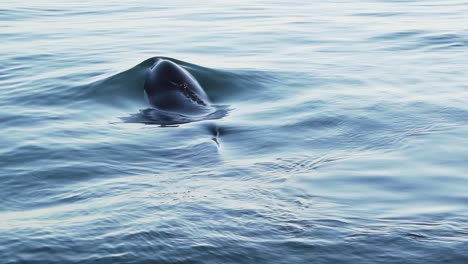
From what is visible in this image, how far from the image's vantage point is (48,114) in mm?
11164

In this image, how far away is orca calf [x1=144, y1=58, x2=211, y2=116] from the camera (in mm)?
10844

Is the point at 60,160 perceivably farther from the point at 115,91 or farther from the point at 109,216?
the point at 115,91

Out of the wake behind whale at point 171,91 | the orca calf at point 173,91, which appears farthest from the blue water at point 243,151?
A: the orca calf at point 173,91

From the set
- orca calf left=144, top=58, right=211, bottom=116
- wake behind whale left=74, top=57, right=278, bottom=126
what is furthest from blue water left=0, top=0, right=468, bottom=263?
orca calf left=144, top=58, right=211, bottom=116

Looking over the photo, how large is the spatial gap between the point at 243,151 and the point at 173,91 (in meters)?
2.30

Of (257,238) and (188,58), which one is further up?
(188,58)

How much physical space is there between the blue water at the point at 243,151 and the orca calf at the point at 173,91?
A: 12.2 inches

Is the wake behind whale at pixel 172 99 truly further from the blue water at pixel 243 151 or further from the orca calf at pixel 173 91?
the blue water at pixel 243 151

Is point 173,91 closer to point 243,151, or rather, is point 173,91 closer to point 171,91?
point 171,91

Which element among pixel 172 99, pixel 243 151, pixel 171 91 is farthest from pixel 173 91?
pixel 243 151

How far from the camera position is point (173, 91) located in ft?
36.7

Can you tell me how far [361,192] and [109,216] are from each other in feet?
7.22

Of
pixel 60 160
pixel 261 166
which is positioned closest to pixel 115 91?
pixel 60 160

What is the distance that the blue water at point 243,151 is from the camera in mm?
6297
